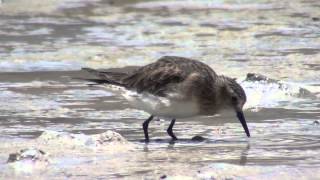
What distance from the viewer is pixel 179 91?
8523 mm

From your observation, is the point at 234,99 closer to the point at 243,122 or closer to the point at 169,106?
the point at 243,122

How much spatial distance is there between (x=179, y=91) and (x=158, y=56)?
17.8 feet

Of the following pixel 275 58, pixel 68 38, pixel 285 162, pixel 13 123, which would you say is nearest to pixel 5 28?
pixel 68 38

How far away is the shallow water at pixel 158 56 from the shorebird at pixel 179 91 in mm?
243

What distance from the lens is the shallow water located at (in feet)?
25.8

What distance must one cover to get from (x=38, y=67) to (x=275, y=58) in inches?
116

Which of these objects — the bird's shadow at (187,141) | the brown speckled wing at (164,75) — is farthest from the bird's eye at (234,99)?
the bird's shadow at (187,141)

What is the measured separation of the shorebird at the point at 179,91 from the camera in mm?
8531

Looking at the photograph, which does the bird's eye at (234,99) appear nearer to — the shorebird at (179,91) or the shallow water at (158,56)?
→ the shorebird at (179,91)

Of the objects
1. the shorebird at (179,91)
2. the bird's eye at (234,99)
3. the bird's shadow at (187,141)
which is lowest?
the bird's shadow at (187,141)

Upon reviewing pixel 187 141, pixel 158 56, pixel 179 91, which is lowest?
pixel 158 56

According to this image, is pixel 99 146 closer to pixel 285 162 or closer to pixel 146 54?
pixel 285 162

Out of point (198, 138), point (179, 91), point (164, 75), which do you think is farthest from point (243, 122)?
point (164, 75)

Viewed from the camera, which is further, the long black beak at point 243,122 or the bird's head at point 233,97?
the bird's head at point 233,97
